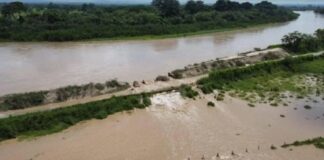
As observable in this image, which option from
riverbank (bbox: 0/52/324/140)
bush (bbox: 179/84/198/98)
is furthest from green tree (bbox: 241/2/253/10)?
bush (bbox: 179/84/198/98)

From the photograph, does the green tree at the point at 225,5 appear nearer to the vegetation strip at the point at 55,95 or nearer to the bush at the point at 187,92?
the bush at the point at 187,92

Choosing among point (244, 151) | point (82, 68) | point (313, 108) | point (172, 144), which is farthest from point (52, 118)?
point (313, 108)

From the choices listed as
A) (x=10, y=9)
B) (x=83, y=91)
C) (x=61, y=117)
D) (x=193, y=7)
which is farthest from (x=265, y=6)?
(x=61, y=117)

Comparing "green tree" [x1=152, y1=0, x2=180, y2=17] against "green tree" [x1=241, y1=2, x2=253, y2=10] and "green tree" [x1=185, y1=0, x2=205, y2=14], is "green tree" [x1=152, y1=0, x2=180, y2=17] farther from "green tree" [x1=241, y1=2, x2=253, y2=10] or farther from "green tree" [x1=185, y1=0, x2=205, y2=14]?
"green tree" [x1=241, y1=2, x2=253, y2=10]

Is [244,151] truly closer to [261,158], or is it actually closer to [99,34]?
[261,158]

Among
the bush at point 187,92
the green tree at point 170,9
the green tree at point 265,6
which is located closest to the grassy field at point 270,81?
the bush at point 187,92

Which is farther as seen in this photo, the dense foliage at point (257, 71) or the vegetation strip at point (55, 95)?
the dense foliage at point (257, 71)
